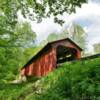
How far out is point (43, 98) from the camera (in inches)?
348

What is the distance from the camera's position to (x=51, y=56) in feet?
119

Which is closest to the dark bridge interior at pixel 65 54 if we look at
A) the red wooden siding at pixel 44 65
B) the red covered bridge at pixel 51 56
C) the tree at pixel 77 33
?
the red covered bridge at pixel 51 56

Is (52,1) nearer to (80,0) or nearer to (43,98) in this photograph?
(80,0)

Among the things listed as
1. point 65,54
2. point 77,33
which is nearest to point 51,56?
point 65,54

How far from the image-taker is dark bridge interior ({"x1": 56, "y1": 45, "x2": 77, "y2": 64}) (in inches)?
1567

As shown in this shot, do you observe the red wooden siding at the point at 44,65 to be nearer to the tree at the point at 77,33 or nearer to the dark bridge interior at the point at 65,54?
the dark bridge interior at the point at 65,54

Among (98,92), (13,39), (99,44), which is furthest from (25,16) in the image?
(99,44)

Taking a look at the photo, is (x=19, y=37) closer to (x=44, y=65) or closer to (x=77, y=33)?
(x=44, y=65)

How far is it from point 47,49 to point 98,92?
97.6 feet

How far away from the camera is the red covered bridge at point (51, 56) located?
35656 mm

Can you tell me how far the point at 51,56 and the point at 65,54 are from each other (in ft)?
24.5

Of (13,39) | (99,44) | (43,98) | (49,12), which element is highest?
(99,44)

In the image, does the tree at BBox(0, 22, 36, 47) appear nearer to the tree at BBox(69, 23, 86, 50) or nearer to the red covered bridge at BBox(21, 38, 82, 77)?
the red covered bridge at BBox(21, 38, 82, 77)

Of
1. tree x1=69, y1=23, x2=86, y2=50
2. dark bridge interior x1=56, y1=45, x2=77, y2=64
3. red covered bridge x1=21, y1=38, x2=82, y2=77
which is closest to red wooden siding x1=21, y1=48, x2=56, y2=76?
red covered bridge x1=21, y1=38, x2=82, y2=77
